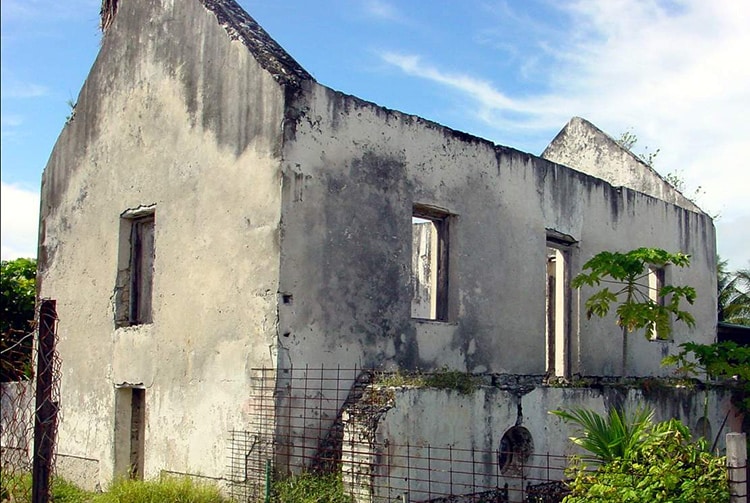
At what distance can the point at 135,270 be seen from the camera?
468 inches

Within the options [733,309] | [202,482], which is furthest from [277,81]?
[733,309]

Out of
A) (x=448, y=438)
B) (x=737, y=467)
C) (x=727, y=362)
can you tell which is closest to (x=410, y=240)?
(x=448, y=438)

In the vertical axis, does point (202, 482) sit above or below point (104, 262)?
below

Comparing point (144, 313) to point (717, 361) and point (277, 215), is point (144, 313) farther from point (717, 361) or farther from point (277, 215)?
point (717, 361)

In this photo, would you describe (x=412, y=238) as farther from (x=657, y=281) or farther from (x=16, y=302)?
(x=16, y=302)

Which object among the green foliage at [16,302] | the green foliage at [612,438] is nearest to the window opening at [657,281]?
the green foliage at [612,438]

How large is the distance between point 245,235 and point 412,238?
2416mm

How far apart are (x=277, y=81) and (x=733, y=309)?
20.0m

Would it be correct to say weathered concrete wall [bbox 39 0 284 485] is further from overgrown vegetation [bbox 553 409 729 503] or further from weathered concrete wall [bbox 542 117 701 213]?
weathered concrete wall [bbox 542 117 701 213]

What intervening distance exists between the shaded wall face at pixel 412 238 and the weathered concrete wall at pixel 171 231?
44cm

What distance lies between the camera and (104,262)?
39.3 ft

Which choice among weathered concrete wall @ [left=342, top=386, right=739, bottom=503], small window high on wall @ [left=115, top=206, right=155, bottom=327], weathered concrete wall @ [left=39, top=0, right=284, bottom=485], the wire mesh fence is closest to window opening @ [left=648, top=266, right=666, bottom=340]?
weathered concrete wall @ [left=342, top=386, right=739, bottom=503]

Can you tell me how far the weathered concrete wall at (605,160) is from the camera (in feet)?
54.8

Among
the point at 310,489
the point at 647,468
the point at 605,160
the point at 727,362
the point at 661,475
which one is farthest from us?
the point at 605,160
